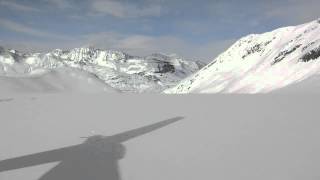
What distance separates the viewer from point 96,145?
9766 mm

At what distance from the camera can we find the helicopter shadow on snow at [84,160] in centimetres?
730

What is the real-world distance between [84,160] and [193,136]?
3161 millimetres

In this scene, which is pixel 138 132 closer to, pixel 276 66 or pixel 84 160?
pixel 84 160

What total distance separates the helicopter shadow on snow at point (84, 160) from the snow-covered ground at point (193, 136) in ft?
0.73

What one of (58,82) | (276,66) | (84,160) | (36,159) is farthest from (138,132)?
(276,66)

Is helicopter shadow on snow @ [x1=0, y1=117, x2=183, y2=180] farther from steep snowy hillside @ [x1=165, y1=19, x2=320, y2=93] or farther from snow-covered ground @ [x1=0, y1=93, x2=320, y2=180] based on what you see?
steep snowy hillside @ [x1=165, y1=19, x2=320, y2=93]

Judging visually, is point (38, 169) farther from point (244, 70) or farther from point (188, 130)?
point (244, 70)

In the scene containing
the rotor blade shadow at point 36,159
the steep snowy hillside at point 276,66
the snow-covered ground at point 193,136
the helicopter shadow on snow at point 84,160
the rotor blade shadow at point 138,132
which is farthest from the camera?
the steep snowy hillside at point 276,66

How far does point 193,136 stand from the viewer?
10422mm

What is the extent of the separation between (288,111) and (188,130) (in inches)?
155

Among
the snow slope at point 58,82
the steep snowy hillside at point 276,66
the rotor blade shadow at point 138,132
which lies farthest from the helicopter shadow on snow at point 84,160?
the steep snowy hillside at point 276,66

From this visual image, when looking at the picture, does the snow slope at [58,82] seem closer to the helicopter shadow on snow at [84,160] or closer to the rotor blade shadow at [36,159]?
the helicopter shadow on snow at [84,160]

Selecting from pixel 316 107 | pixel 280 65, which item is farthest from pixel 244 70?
pixel 316 107

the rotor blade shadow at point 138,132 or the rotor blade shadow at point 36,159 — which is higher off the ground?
the rotor blade shadow at point 138,132
